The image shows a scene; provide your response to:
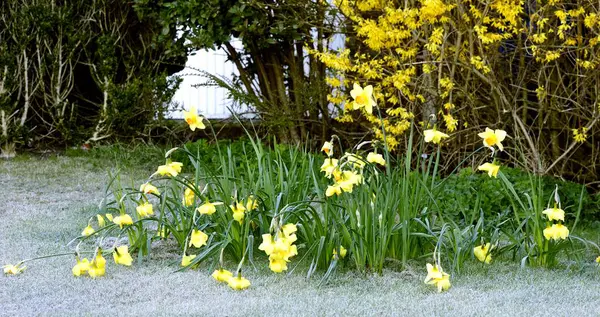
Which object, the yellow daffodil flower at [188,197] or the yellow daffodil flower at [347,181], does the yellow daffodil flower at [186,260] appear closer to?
the yellow daffodil flower at [188,197]

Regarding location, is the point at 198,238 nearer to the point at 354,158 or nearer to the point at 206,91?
the point at 354,158

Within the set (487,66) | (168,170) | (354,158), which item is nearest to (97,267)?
(168,170)

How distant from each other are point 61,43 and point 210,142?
5.10ft

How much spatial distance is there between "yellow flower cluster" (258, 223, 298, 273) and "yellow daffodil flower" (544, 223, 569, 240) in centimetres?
103

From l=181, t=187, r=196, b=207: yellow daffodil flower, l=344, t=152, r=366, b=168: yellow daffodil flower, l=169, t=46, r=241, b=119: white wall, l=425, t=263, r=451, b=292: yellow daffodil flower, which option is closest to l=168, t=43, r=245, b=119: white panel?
l=169, t=46, r=241, b=119: white wall

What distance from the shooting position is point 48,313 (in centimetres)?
303

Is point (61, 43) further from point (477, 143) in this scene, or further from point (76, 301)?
point (76, 301)

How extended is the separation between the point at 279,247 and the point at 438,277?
586mm

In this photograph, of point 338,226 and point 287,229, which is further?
point 338,226

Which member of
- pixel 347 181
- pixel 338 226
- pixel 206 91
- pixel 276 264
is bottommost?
pixel 276 264

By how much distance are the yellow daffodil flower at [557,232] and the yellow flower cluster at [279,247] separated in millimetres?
1029

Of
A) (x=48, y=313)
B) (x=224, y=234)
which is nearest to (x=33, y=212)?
(x=224, y=234)

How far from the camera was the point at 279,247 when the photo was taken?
3115mm

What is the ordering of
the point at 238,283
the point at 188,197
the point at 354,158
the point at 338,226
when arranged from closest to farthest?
the point at 238,283, the point at 338,226, the point at 354,158, the point at 188,197
